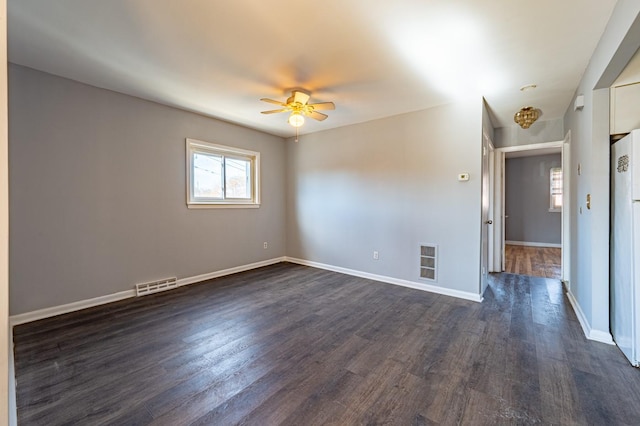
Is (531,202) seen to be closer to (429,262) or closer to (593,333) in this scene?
(429,262)

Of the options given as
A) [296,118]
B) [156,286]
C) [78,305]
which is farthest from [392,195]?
[78,305]

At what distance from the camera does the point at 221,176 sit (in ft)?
14.9

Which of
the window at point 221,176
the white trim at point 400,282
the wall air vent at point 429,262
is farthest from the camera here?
the window at point 221,176

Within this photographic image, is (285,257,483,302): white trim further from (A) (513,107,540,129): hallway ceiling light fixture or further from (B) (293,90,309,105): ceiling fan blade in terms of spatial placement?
(B) (293,90,309,105): ceiling fan blade

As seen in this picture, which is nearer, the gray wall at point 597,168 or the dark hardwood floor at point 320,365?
the dark hardwood floor at point 320,365

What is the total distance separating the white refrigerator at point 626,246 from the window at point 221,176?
4575 millimetres

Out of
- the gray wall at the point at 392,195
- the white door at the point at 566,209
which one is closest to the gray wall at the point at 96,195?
the gray wall at the point at 392,195

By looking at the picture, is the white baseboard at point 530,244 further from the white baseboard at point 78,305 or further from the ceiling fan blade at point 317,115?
the white baseboard at point 78,305

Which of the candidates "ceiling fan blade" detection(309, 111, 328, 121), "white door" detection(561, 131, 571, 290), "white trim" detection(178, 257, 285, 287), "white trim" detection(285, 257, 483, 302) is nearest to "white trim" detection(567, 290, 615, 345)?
"white trim" detection(285, 257, 483, 302)

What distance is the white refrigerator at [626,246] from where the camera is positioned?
1976mm

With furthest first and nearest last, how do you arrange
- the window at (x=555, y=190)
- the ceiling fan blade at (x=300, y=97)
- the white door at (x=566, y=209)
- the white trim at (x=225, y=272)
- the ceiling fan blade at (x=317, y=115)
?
1. the window at (x=555, y=190)
2. the white trim at (x=225, y=272)
3. the white door at (x=566, y=209)
4. the ceiling fan blade at (x=317, y=115)
5. the ceiling fan blade at (x=300, y=97)

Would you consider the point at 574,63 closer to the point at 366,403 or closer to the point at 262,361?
the point at 366,403

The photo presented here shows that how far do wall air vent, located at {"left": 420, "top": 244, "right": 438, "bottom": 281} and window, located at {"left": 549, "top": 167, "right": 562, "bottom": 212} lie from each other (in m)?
5.72

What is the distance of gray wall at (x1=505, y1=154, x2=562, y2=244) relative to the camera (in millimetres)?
7188
